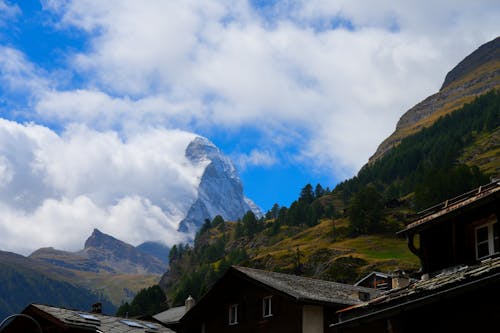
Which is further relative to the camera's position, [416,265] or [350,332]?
[416,265]

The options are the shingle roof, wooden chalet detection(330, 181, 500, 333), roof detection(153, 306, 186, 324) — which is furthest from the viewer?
roof detection(153, 306, 186, 324)

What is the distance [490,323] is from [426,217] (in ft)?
23.7

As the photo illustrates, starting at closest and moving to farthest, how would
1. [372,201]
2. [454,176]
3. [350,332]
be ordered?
[350,332]
[454,176]
[372,201]

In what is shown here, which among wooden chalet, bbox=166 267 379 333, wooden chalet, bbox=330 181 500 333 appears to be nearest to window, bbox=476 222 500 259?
wooden chalet, bbox=330 181 500 333

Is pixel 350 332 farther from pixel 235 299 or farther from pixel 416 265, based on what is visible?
pixel 416 265

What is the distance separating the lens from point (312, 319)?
35.2m

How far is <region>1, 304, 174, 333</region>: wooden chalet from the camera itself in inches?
1390

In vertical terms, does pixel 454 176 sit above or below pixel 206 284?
above

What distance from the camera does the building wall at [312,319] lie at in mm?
34938

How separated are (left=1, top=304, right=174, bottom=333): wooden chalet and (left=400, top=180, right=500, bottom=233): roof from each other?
19.2 metres

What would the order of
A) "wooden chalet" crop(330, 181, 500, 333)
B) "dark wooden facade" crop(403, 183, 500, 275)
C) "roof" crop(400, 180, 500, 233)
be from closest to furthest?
"wooden chalet" crop(330, 181, 500, 333), "roof" crop(400, 180, 500, 233), "dark wooden facade" crop(403, 183, 500, 275)

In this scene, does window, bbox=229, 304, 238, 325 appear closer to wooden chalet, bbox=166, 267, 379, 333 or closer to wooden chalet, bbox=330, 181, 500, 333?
wooden chalet, bbox=166, 267, 379, 333

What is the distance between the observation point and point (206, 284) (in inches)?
6944

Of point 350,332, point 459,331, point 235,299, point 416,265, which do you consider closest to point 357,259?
point 416,265
